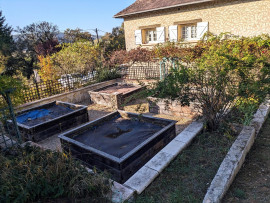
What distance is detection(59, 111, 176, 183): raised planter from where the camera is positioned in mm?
→ 3557

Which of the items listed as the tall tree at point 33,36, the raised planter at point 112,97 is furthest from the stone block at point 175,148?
the tall tree at point 33,36

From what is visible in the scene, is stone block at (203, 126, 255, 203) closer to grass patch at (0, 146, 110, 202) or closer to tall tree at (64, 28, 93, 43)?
grass patch at (0, 146, 110, 202)

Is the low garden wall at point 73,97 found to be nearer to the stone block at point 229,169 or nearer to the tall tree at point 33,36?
the stone block at point 229,169

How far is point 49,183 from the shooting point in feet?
8.59

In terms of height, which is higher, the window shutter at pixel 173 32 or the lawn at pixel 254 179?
the window shutter at pixel 173 32

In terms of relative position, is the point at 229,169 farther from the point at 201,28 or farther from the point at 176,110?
the point at 201,28

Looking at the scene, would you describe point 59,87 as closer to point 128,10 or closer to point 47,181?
point 47,181

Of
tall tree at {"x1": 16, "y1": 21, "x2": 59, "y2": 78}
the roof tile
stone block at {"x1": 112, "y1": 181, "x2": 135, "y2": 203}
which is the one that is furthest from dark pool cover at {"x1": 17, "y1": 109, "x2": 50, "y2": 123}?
tall tree at {"x1": 16, "y1": 21, "x2": 59, "y2": 78}

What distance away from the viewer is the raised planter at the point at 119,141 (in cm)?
356

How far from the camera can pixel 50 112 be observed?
6797 mm

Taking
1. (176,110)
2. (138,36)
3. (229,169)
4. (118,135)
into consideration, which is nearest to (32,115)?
(118,135)

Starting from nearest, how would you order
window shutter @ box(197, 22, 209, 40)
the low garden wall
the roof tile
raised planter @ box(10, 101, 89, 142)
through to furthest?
raised planter @ box(10, 101, 89, 142) < the low garden wall < window shutter @ box(197, 22, 209, 40) < the roof tile

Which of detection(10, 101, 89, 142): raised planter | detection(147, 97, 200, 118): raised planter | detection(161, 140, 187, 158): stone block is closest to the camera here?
detection(161, 140, 187, 158): stone block

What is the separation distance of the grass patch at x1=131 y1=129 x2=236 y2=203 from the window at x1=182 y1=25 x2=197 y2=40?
33.2 ft
